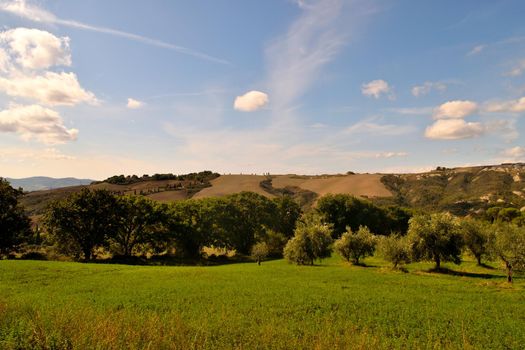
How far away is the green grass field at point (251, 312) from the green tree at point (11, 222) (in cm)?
2965

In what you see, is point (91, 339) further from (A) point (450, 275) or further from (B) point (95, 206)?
(B) point (95, 206)

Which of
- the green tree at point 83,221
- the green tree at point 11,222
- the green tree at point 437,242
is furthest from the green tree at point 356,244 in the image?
the green tree at point 11,222

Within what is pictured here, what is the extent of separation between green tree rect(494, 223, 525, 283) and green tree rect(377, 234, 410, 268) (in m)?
13.3

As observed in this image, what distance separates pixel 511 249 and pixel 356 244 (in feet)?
93.0

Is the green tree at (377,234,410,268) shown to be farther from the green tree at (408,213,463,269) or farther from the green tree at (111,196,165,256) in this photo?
the green tree at (111,196,165,256)

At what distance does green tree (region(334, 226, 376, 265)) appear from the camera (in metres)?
72.9

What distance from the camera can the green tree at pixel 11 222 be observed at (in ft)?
261

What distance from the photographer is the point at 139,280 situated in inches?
1823

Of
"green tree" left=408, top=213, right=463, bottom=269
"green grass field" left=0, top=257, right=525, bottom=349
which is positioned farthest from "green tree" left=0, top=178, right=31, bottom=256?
"green tree" left=408, top=213, right=463, bottom=269

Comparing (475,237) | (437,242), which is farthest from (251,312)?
(475,237)

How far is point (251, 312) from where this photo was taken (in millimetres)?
27453

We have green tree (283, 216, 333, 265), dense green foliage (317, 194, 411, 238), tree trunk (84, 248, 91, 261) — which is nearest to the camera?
green tree (283, 216, 333, 265)

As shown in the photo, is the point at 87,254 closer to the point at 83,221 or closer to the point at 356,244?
the point at 83,221

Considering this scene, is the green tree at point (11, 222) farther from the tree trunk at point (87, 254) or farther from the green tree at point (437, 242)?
the green tree at point (437, 242)
